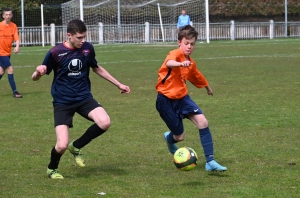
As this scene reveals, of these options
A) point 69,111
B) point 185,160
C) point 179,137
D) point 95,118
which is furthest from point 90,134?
point 185,160

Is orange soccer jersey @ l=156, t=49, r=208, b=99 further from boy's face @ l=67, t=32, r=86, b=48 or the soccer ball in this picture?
boy's face @ l=67, t=32, r=86, b=48

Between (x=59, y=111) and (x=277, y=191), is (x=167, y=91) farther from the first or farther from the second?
(x=277, y=191)

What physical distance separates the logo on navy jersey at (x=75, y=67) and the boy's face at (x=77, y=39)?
180 millimetres

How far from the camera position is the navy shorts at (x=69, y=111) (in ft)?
24.1

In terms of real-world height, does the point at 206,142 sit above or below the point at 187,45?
below

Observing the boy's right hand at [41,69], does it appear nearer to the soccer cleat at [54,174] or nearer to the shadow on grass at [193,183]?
the soccer cleat at [54,174]

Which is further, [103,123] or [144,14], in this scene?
[144,14]

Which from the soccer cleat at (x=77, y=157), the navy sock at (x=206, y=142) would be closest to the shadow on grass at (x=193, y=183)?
the navy sock at (x=206, y=142)

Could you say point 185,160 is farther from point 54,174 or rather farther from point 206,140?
point 54,174

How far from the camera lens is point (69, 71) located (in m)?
7.38

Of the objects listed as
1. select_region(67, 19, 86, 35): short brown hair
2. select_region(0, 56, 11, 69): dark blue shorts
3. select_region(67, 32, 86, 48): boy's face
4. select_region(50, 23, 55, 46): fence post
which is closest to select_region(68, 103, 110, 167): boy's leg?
select_region(67, 32, 86, 48): boy's face

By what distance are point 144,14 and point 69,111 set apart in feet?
117

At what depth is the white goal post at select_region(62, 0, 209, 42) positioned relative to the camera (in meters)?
40.3

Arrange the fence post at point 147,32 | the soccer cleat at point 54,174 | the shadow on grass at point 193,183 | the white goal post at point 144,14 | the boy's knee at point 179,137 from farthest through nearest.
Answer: the fence post at point 147,32
the white goal post at point 144,14
the boy's knee at point 179,137
the soccer cleat at point 54,174
the shadow on grass at point 193,183
